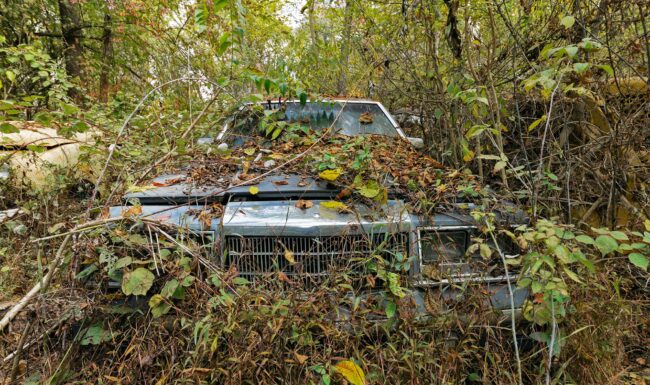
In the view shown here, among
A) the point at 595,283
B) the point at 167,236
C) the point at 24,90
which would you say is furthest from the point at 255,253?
the point at 24,90

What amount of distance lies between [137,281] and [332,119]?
2.65 m

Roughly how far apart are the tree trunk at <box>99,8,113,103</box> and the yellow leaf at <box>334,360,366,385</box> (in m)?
9.86

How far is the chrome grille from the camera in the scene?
7.16 feet

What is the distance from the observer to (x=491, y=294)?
214 centimetres

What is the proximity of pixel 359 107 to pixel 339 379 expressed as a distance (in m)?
3.12

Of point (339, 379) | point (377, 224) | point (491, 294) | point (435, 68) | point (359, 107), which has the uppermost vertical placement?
point (435, 68)

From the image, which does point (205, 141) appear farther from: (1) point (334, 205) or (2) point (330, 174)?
(1) point (334, 205)

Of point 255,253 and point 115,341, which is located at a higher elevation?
point 255,253

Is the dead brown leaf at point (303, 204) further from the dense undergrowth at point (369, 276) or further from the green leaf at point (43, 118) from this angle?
the green leaf at point (43, 118)

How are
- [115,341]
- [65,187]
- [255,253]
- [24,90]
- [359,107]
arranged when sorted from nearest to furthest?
1. [115,341]
2. [255,253]
3. [65,187]
4. [359,107]
5. [24,90]

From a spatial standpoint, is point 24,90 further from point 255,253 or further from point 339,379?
point 339,379

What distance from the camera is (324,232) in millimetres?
2211

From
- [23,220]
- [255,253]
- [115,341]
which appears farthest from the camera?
[23,220]

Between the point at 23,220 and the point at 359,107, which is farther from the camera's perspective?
the point at 359,107
